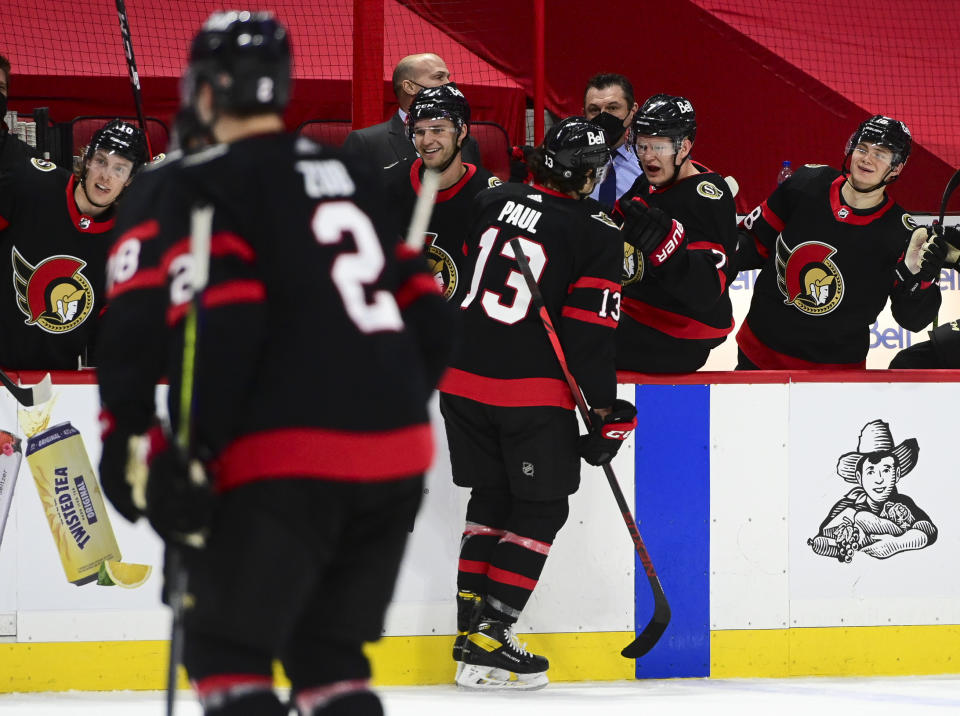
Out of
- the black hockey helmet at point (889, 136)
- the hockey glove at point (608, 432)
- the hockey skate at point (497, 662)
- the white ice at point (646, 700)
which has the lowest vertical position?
the white ice at point (646, 700)

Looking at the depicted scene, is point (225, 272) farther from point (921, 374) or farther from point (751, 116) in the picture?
point (751, 116)

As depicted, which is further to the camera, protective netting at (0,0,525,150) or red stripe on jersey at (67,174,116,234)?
protective netting at (0,0,525,150)

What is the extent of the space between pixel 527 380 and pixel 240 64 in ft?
5.35

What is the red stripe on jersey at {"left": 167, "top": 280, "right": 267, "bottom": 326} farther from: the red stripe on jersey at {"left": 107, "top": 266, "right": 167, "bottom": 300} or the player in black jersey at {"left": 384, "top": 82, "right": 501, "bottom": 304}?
the player in black jersey at {"left": 384, "top": 82, "right": 501, "bottom": 304}

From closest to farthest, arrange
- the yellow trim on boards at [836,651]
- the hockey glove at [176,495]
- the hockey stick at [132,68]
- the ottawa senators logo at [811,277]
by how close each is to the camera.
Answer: the hockey glove at [176,495] < the yellow trim on boards at [836,651] < the ottawa senators logo at [811,277] < the hockey stick at [132,68]

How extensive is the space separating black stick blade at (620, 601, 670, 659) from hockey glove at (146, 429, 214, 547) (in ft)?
6.15

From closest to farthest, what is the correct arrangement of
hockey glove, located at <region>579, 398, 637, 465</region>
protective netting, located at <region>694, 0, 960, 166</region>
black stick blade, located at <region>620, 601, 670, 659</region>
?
1. hockey glove, located at <region>579, 398, 637, 465</region>
2. black stick blade, located at <region>620, 601, 670, 659</region>
3. protective netting, located at <region>694, 0, 960, 166</region>

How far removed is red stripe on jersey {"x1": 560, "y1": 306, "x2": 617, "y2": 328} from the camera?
9.70ft

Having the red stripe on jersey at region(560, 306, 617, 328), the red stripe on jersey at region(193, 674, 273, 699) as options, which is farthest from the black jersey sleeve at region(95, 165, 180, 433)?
the red stripe on jersey at region(560, 306, 617, 328)

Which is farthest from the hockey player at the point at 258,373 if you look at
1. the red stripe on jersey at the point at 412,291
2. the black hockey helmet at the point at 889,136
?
the black hockey helmet at the point at 889,136

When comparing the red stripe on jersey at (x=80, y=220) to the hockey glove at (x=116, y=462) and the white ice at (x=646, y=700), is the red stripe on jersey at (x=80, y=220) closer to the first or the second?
the white ice at (x=646, y=700)

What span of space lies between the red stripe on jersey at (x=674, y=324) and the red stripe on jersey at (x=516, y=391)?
46 cm

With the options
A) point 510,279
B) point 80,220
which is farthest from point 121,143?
point 510,279

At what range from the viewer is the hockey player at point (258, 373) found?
1.43 meters
